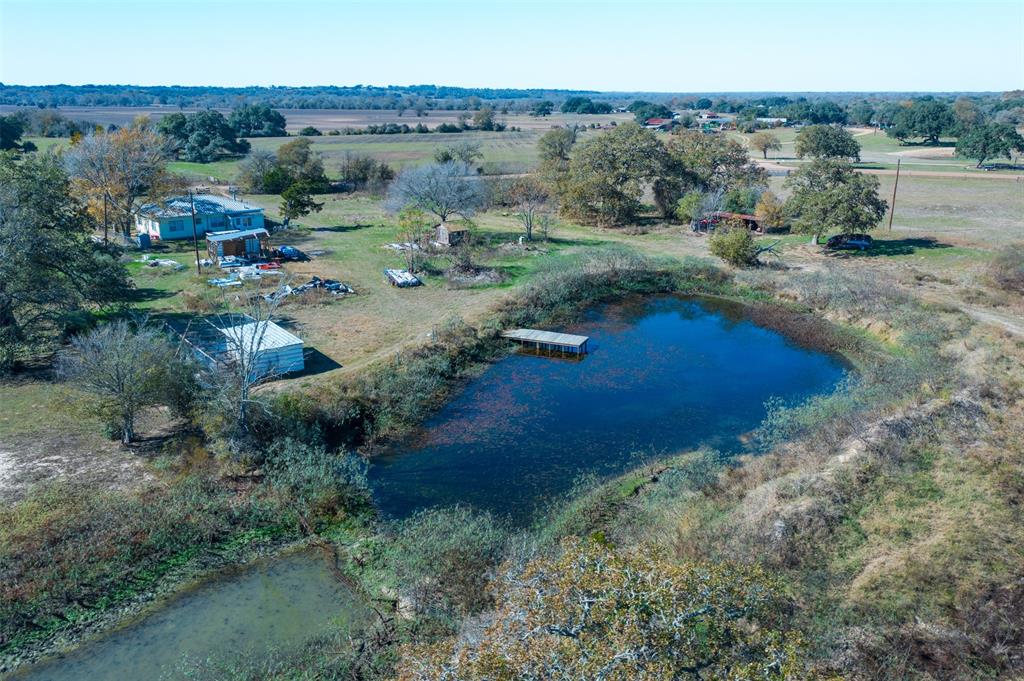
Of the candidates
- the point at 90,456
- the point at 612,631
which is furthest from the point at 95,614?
the point at 612,631

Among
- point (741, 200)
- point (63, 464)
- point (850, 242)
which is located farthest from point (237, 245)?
point (850, 242)

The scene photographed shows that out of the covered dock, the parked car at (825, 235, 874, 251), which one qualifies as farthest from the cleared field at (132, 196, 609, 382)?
the parked car at (825, 235, 874, 251)

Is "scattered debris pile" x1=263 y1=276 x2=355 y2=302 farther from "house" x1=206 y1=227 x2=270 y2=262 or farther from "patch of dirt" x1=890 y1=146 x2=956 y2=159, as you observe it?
"patch of dirt" x1=890 y1=146 x2=956 y2=159

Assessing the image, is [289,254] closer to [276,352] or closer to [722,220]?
[276,352]

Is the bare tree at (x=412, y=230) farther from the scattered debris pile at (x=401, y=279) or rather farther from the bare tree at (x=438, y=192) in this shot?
the bare tree at (x=438, y=192)

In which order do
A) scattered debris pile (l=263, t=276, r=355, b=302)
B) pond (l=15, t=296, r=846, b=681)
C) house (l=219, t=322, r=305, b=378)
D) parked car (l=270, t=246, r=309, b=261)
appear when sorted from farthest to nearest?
parked car (l=270, t=246, r=309, b=261) → scattered debris pile (l=263, t=276, r=355, b=302) → house (l=219, t=322, r=305, b=378) → pond (l=15, t=296, r=846, b=681)

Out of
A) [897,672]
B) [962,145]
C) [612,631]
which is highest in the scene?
[962,145]

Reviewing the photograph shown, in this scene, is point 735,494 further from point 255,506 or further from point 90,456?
point 90,456
